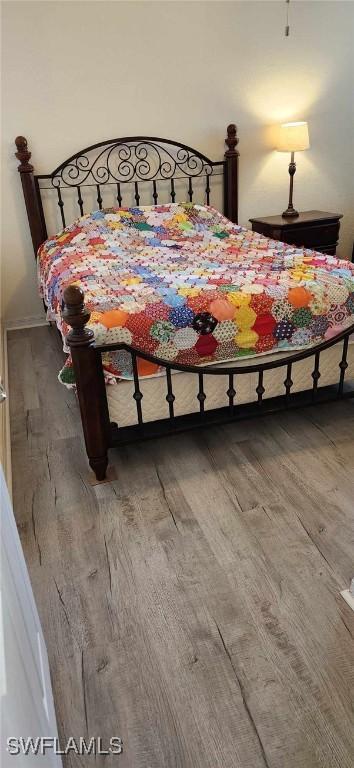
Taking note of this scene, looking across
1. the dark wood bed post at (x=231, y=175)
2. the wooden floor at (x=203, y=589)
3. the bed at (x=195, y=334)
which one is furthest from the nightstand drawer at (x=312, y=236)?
the wooden floor at (x=203, y=589)

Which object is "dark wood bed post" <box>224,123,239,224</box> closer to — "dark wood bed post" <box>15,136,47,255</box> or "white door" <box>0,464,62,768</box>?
"dark wood bed post" <box>15,136,47,255</box>

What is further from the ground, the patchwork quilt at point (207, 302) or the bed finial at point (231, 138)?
the bed finial at point (231, 138)

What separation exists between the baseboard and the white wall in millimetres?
26

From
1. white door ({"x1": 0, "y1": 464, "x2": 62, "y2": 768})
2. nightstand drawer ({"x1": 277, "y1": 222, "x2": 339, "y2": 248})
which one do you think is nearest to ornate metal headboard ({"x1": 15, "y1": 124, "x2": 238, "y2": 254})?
nightstand drawer ({"x1": 277, "y1": 222, "x2": 339, "y2": 248})

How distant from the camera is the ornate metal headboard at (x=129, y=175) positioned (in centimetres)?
351

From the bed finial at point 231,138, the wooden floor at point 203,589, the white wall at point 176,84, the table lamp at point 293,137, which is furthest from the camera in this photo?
the bed finial at point 231,138

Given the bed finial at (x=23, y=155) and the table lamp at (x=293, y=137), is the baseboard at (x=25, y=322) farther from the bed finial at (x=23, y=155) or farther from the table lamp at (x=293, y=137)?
the table lamp at (x=293, y=137)

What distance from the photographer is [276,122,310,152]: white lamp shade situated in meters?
3.65

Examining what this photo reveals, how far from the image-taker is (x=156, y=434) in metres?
2.07

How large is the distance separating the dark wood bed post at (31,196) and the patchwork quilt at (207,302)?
82 cm

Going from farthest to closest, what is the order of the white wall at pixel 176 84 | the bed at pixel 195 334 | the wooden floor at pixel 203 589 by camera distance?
1. the white wall at pixel 176 84
2. the bed at pixel 195 334
3. the wooden floor at pixel 203 589

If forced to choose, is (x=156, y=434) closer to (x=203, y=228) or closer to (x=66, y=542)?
(x=66, y=542)

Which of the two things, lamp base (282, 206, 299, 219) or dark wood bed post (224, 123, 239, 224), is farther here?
lamp base (282, 206, 299, 219)

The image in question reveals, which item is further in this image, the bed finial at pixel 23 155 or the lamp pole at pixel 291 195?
the lamp pole at pixel 291 195
